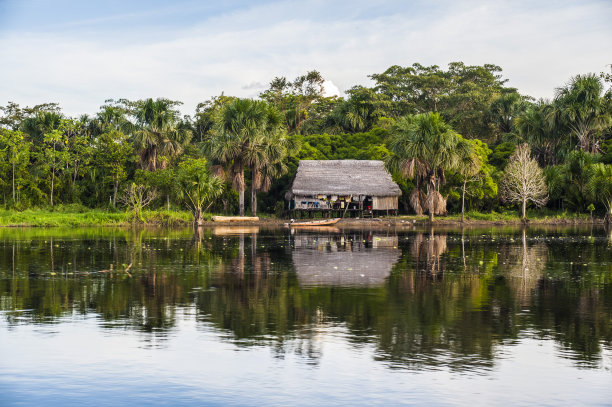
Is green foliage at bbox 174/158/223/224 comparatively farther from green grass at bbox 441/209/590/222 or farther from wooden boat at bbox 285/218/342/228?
green grass at bbox 441/209/590/222

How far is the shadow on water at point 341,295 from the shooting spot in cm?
1126

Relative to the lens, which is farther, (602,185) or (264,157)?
(264,157)

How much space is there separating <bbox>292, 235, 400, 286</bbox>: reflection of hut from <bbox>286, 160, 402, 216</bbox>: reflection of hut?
19.1 m

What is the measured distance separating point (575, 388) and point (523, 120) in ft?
179

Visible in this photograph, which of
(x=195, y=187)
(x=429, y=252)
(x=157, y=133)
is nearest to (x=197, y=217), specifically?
(x=195, y=187)

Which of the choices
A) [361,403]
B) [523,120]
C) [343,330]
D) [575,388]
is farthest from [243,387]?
[523,120]

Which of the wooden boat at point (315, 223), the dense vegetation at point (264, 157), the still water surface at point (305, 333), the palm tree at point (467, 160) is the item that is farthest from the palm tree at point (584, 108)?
the still water surface at point (305, 333)

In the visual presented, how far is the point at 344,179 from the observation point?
55594 mm

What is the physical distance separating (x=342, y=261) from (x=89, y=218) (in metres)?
30.2

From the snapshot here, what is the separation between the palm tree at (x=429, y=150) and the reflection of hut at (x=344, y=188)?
11.8ft

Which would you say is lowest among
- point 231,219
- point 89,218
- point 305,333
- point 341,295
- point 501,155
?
point 305,333

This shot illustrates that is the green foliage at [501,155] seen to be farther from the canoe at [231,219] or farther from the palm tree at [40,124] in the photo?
the palm tree at [40,124]

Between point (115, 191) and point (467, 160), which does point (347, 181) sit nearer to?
point (467, 160)

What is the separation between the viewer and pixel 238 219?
50781mm
